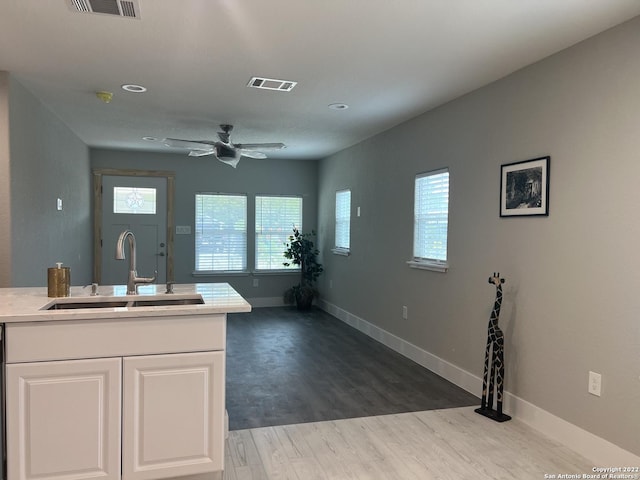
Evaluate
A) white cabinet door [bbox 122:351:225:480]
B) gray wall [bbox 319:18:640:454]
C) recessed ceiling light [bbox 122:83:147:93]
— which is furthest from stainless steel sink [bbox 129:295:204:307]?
gray wall [bbox 319:18:640:454]

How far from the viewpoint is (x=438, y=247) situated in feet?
14.2

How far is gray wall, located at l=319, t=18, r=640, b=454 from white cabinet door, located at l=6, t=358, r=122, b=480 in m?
2.57

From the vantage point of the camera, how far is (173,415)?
2.18 meters

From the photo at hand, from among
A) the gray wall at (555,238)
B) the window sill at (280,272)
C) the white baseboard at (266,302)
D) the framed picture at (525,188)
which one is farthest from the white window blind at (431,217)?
the white baseboard at (266,302)

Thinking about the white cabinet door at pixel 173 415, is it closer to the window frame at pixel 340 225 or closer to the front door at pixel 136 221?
the window frame at pixel 340 225

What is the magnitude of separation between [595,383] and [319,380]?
2116 mm

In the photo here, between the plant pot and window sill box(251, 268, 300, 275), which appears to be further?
window sill box(251, 268, 300, 275)

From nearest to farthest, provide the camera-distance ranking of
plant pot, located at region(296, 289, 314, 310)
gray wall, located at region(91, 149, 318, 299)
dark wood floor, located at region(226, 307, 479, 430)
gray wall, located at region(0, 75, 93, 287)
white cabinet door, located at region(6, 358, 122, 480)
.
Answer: white cabinet door, located at region(6, 358, 122, 480) < dark wood floor, located at region(226, 307, 479, 430) < gray wall, located at region(0, 75, 93, 287) < gray wall, located at region(91, 149, 318, 299) < plant pot, located at region(296, 289, 314, 310)

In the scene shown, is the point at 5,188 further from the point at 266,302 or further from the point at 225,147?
the point at 266,302

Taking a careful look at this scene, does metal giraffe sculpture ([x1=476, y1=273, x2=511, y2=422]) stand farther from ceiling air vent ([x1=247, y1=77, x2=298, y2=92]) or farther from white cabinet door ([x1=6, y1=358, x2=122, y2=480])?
white cabinet door ([x1=6, y1=358, x2=122, y2=480])

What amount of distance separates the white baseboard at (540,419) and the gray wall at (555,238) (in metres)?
0.05

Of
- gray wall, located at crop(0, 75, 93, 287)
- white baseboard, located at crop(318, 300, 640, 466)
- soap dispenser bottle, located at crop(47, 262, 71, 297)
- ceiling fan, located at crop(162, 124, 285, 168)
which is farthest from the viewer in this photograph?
ceiling fan, located at crop(162, 124, 285, 168)

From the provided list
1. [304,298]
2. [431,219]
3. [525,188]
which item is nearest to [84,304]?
[525,188]

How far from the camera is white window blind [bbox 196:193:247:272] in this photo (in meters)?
7.38
